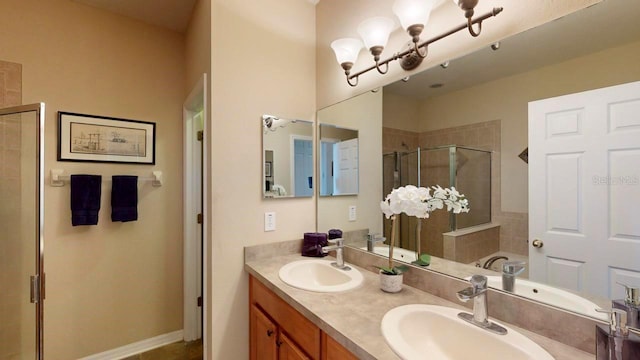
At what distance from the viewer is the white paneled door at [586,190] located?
2.63ft

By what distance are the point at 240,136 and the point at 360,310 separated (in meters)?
1.19

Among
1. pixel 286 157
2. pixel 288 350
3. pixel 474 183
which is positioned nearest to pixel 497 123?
pixel 474 183

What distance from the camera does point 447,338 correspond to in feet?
3.28

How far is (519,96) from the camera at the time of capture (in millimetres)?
1047

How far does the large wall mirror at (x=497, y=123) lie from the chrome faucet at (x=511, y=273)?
19 millimetres

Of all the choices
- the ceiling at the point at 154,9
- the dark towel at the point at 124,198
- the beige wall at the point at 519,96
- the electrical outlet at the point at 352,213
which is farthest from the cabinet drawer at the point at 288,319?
the ceiling at the point at 154,9

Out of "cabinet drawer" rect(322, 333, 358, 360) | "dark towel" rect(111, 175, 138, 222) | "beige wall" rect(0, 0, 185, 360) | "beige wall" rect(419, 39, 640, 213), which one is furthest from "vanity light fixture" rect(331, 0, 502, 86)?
"dark towel" rect(111, 175, 138, 222)

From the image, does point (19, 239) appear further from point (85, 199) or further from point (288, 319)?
point (288, 319)

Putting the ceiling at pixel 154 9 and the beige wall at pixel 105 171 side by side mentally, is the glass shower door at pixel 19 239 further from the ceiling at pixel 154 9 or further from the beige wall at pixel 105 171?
the ceiling at pixel 154 9

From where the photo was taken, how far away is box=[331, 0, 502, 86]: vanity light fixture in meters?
1.06

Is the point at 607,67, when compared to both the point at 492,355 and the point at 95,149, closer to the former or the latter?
the point at 492,355

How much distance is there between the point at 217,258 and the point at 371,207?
955mm

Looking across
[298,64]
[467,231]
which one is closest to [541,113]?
[467,231]

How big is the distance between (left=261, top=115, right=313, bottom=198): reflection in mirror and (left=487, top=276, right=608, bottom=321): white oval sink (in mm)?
1261
